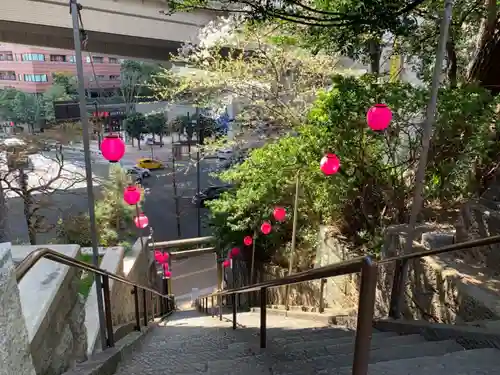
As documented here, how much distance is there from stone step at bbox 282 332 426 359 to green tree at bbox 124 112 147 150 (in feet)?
71.4

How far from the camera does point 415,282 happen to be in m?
4.22

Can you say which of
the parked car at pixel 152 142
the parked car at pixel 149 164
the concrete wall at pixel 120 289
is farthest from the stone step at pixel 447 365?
the parked car at pixel 152 142

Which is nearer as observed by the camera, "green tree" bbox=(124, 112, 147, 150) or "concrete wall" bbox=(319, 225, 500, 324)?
"concrete wall" bbox=(319, 225, 500, 324)

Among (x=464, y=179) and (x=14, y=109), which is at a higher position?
(x=14, y=109)

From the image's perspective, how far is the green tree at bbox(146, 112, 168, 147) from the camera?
24.6 meters

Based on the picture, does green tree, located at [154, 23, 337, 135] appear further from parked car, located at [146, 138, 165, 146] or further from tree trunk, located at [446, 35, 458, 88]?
parked car, located at [146, 138, 165, 146]

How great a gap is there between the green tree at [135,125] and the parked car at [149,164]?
1.84 m

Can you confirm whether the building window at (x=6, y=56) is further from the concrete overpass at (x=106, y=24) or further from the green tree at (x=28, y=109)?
the concrete overpass at (x=106, y=24)

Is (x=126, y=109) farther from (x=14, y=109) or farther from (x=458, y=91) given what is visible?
(x=458, y=91)

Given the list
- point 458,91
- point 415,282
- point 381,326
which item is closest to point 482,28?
point 458,91

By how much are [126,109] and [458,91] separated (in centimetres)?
1867

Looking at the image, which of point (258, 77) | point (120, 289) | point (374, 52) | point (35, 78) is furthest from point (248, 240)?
point (35, 78)

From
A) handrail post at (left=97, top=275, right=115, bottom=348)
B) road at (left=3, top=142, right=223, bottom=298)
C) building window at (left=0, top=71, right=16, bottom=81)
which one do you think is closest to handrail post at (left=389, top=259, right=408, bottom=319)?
handrail post at (left=97, top=275, right=115, bottom=348)

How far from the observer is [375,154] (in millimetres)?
6348
